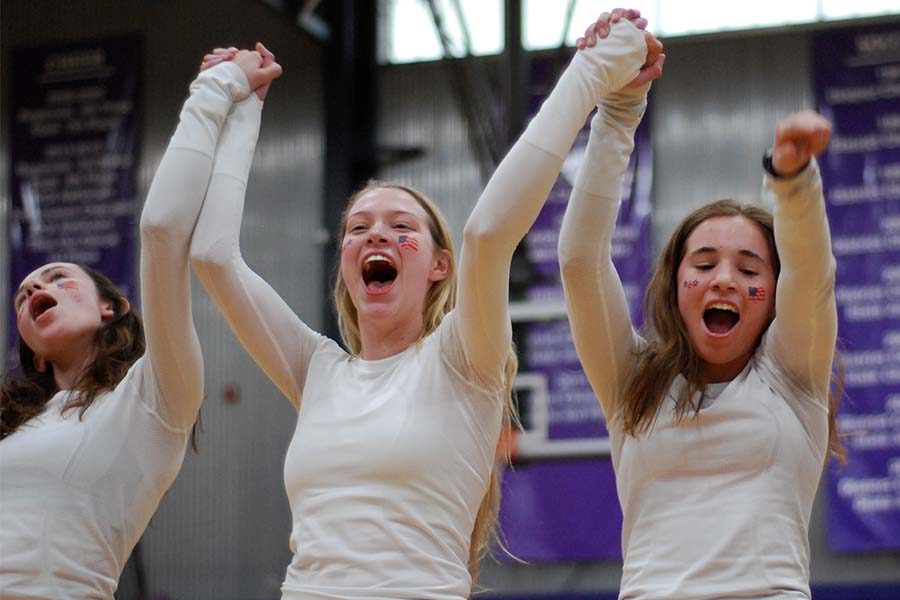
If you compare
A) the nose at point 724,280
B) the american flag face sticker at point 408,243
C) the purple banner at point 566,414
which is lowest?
the purple banner at point 566,414

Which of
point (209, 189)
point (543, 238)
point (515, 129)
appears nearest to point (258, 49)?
point (209, 189)

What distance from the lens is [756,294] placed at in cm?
291

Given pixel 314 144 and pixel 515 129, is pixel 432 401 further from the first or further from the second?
pixel 314 144

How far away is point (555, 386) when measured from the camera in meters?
10.3

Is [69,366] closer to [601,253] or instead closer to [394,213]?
[394,213]

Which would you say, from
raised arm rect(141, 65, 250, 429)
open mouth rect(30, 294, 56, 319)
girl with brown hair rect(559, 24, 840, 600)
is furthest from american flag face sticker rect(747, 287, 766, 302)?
open mouth rect(30, 294, 56, 319)

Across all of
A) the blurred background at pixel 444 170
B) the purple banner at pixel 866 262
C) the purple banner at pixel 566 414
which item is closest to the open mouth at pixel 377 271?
the blurred background at pixel 444 170

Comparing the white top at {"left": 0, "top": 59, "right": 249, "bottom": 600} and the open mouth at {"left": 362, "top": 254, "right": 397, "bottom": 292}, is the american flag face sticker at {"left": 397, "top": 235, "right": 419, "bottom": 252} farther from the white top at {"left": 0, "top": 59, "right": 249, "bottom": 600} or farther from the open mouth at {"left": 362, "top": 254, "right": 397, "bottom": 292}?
the white top at {"left": 0, "top": 59, "right": 249, "bottom": 600}

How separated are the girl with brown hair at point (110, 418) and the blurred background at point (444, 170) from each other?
220 inches

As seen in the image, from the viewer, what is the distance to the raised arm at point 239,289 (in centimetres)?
309

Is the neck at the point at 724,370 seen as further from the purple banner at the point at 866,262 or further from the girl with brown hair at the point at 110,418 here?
the purple banner at the point at 866,262

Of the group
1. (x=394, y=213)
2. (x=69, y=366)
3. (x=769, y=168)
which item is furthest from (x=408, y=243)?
(x=69, y=366)

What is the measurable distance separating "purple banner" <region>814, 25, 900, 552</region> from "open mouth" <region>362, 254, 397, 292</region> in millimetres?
7149

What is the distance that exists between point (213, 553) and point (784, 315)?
28.3ft
